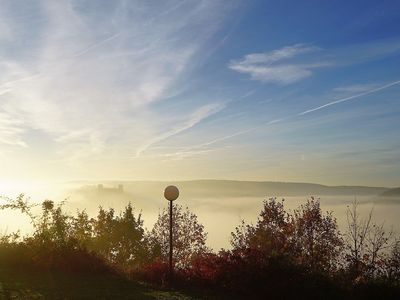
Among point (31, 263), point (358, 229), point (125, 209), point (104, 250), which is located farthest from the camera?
point (125, 209)

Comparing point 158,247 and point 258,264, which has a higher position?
point 258,264

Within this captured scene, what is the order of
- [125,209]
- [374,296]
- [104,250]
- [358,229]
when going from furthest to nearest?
[125,209] → [104,250] → [358,229] → [374,296]

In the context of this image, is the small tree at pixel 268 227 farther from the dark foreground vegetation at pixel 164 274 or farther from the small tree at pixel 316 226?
the dark foreground vegetation at pixel 164 274

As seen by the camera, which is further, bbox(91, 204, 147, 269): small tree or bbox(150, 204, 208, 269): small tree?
bbox(150, 204, 208, 269): small tree

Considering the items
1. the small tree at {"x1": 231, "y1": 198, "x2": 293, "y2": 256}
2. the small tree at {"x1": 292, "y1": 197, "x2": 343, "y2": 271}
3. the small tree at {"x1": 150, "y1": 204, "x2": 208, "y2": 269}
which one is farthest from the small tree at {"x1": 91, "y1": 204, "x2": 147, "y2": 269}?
the small tree at {"x1": 292, "y1": 197, "x2": 343, "y2": 271}

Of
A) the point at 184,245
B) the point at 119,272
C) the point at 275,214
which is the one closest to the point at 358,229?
the point at 275,214

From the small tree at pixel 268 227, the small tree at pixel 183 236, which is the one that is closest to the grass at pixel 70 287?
the small tree at pixel 268 227

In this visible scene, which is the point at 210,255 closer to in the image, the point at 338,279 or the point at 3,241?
the point at 338,279

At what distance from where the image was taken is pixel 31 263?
17.8m

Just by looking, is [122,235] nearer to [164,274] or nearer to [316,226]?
[316,226]

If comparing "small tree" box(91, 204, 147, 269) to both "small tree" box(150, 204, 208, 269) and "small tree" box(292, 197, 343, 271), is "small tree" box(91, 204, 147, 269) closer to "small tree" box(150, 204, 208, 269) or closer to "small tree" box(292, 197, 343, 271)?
"small tree" box(150, 204, 208, 269)

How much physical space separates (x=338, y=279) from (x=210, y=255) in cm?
499

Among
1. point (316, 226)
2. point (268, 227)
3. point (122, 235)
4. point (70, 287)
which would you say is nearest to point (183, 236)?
point (122, 235)

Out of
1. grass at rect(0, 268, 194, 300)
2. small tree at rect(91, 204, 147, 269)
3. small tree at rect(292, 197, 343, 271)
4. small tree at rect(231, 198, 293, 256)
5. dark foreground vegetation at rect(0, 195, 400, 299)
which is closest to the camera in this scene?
grass at rect(0, 268, 194, 300)
